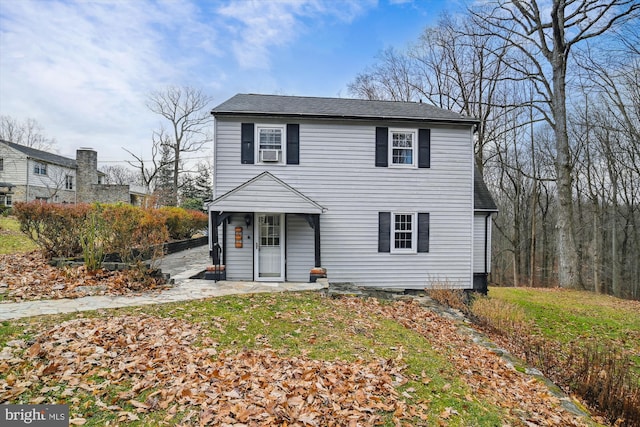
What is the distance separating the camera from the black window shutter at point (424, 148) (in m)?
10.2

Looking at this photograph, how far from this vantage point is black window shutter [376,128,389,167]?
33.0ft

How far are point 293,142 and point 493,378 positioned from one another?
784 cm

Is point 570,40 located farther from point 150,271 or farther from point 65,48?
point 65,48

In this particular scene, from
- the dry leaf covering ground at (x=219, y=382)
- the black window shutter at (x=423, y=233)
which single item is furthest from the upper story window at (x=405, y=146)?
the dry leaf covering ground at (x=219, y=382)

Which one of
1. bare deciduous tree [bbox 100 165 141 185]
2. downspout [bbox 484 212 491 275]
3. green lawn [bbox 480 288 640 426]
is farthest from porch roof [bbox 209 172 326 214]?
bare deciduous tree [bbox 100 165 141 185]

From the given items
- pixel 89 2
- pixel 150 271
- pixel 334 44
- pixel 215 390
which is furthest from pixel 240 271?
pixel 334 44

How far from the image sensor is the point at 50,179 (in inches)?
1080

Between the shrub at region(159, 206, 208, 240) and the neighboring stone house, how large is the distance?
14.4 meters

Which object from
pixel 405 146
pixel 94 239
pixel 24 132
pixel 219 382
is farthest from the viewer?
pixel 24 132

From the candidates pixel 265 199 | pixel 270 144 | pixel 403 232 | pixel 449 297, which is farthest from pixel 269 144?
pixel 449 297

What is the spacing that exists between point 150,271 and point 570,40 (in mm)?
19206

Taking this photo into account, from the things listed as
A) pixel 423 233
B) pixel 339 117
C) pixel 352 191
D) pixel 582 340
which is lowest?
pixel 582 340

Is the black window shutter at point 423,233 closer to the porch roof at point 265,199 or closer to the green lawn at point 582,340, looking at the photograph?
the green lawn at point 582,340

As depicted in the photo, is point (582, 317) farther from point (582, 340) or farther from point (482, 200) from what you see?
point (482, 200)
